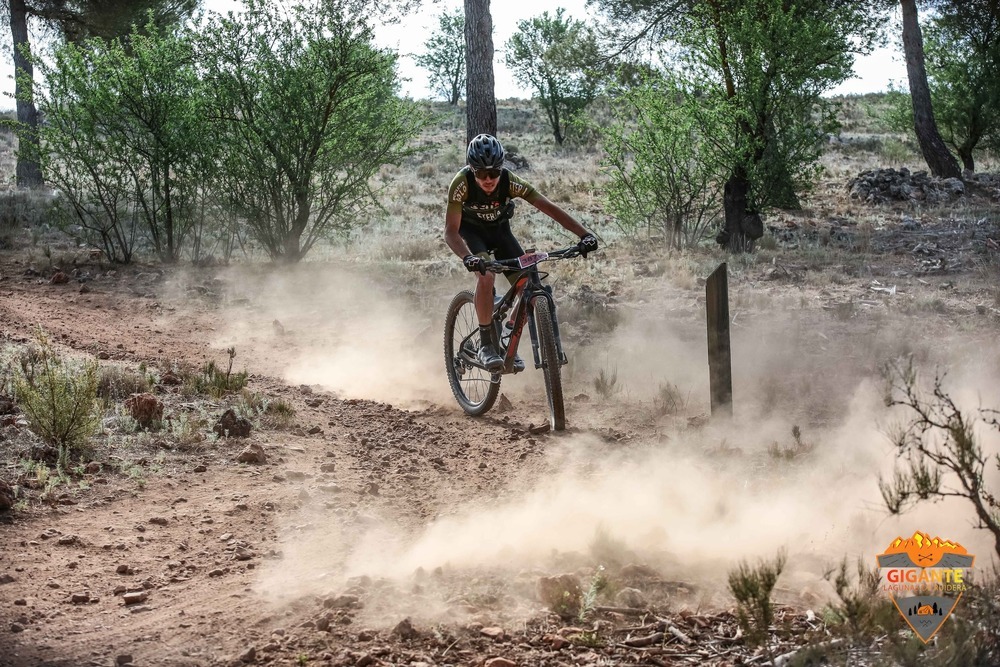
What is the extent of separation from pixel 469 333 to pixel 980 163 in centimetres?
2815

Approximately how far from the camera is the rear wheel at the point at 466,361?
297 inches

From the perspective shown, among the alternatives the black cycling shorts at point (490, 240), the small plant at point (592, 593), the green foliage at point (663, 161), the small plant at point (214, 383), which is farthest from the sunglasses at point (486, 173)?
the green foliage at point (663, 161)

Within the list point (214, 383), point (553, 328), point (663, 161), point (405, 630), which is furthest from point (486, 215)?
point (663, 161)

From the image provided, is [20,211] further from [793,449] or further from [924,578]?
[924,578]

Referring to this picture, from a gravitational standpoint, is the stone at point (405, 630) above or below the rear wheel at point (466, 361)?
below

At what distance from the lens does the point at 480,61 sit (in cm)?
1323

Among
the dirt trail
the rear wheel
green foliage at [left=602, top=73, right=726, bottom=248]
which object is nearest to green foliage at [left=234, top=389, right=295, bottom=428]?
the dirt trail

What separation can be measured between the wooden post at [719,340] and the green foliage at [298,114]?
28.7ft

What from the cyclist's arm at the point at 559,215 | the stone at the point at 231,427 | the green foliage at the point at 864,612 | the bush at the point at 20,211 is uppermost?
the bush at the point at 20,211

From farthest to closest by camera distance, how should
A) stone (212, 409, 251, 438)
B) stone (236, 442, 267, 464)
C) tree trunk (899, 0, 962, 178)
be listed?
tree trunk (899, 0, 962, 178) → stone (212, 409, 251, 438) → stone (236, 442, 267, 464)

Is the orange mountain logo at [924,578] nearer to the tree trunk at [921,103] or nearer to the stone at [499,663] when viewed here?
the stone at [499,663]

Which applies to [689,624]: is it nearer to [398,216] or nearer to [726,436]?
[726,436]

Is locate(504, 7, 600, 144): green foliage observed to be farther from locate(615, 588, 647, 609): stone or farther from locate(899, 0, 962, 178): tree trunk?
locate(615, 588, 647, 609): stone

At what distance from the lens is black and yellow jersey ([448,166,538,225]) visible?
23.1 feet
